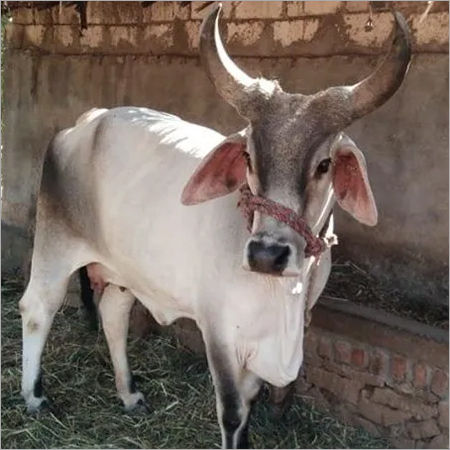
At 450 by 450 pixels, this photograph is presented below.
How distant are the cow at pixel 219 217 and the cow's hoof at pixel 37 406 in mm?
18

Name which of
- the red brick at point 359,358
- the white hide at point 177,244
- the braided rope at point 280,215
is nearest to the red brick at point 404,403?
the red brick at point 359,358

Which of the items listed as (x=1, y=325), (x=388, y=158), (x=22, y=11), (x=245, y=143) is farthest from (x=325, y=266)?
(x=22, y=11)

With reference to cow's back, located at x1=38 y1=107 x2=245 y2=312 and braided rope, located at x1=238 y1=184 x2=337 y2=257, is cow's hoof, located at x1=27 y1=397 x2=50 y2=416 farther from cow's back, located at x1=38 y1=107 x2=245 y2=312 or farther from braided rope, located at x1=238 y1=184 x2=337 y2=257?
braided rope, located at x1=238 y1=184 x2=337 y2=257

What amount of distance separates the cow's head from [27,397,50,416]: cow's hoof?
54.8 inches

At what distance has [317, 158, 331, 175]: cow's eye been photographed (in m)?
2.94

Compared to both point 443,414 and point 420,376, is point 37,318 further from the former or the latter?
point 443,414

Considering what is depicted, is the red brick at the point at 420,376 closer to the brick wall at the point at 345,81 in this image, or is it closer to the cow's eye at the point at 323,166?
the brick wall at the point at 345,81

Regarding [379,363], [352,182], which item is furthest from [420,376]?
[352,182]

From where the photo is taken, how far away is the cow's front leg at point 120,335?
419 centimetres

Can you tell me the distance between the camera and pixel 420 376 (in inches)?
144

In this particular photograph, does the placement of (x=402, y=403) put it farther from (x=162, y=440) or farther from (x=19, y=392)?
(x=19, y=392)

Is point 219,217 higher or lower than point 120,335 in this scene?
higher

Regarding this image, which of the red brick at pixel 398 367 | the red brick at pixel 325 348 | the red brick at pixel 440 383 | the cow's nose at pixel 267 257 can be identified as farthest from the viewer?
the red brick at pixel 325 348

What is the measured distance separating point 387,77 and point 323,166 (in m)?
0.34
